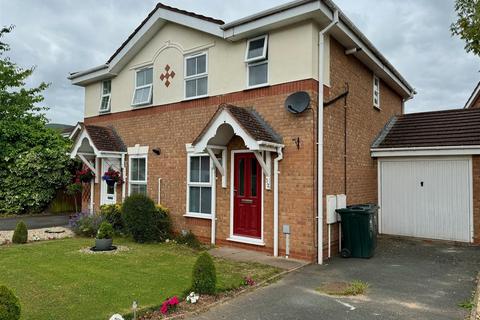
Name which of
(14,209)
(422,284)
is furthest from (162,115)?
(14,209)

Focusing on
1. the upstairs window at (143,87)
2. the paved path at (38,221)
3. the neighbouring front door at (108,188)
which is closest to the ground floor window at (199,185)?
the upstairs window at (143,87)

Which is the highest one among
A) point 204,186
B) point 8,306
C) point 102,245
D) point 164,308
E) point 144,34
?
point 144,34

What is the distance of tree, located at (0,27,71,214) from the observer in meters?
16.6

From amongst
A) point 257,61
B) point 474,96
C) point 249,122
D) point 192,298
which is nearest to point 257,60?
point 257,61

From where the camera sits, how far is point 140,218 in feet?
34.0

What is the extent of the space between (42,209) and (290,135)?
44.5 feet

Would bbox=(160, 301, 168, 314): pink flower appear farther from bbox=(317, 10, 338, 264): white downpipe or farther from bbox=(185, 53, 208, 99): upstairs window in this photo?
bbox=(185, 53, 208, 99): upstairs window

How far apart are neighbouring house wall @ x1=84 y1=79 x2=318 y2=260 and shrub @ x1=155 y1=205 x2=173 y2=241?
23 cm

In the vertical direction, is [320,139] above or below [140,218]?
above

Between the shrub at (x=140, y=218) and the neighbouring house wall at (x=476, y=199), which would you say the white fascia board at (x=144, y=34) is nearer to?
the shrub at (x=140, y=218)

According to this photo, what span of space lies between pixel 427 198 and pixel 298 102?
18.5 feet

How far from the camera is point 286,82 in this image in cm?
886

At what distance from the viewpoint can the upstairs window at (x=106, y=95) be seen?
1389 cm

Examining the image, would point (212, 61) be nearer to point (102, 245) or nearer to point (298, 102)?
point (298, 102)
